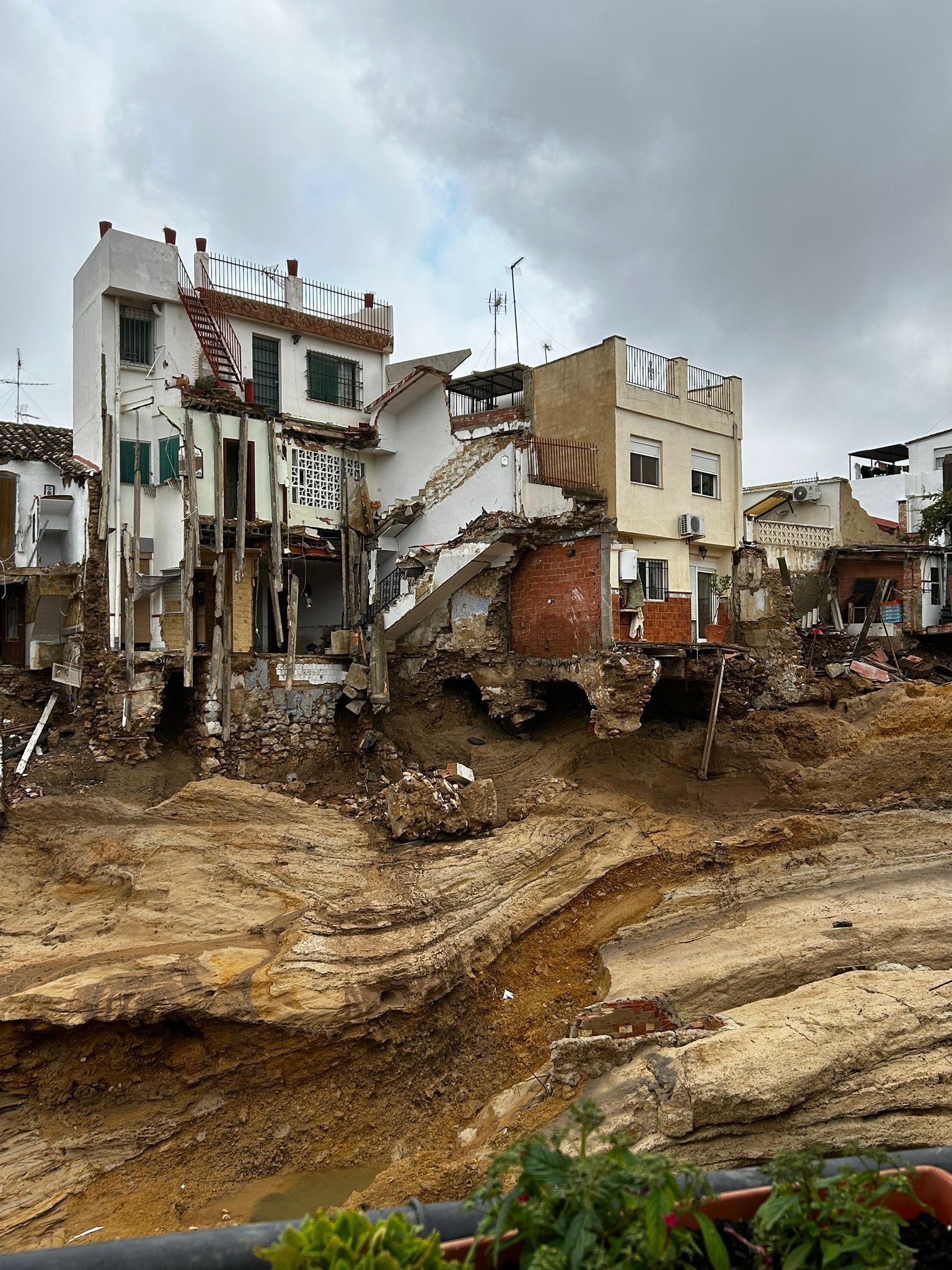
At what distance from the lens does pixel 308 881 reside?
1251 centimetres

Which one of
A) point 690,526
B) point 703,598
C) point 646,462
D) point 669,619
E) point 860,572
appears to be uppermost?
point 646,462

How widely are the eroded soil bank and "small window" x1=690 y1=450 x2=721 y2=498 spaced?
28.1ft

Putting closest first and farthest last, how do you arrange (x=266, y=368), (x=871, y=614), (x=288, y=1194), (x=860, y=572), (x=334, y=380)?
(x=288, y=1194) < (x=266, y=368) < (x=334, y=380) < (x=871, y=614) < (x=860, y=572)

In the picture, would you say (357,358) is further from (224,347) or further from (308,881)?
(308,881)

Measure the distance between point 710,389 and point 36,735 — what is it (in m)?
18.4

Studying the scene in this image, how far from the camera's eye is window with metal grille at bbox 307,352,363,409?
22.1 meters

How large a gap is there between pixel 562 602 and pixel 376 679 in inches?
186

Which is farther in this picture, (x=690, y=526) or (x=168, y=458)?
(x=690, y=526)

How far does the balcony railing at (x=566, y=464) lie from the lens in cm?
1958

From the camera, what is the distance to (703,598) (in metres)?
22.7

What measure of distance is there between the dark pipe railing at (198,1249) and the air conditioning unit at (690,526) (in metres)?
18.9

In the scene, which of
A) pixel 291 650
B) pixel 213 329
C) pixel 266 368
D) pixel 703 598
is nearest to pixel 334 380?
pixel 266 368

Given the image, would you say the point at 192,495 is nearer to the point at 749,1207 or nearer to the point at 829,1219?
the point at 749,1207

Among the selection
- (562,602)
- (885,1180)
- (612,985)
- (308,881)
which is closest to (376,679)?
(562,602)
